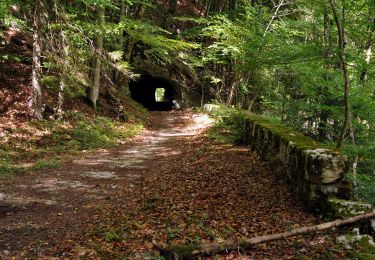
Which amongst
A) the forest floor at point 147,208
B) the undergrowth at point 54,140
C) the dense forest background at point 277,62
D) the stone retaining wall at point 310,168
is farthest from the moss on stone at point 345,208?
the undergrowth at point 54,140

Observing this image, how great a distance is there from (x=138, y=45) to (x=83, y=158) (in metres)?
15.4

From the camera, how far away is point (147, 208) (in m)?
6.88

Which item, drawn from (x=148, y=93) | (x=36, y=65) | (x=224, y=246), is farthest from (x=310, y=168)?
(x=148, y=93)

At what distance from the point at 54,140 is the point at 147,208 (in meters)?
6.60

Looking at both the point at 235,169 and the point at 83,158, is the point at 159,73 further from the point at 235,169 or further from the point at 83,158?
the point at 235,169

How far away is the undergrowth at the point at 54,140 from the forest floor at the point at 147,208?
2.72 ft

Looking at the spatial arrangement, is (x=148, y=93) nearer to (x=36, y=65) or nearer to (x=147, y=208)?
(x=36, y=65)

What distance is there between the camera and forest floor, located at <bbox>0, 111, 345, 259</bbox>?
17.0 feet

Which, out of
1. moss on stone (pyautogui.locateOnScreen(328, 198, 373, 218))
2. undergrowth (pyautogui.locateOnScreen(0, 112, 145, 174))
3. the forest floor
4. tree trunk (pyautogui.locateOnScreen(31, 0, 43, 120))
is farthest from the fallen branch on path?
tree trunk (pyautogui.locateOnScreen(31, 0, 43, 120))

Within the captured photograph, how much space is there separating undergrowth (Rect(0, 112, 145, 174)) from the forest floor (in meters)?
0.83

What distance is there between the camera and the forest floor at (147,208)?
5.18 metres

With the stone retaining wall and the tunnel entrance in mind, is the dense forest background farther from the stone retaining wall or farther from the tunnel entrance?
the tunnel entrance

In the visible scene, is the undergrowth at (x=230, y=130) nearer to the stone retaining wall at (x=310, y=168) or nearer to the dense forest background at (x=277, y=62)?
the dense forest background at (x=277, y=62)

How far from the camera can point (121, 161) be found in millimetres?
11266
